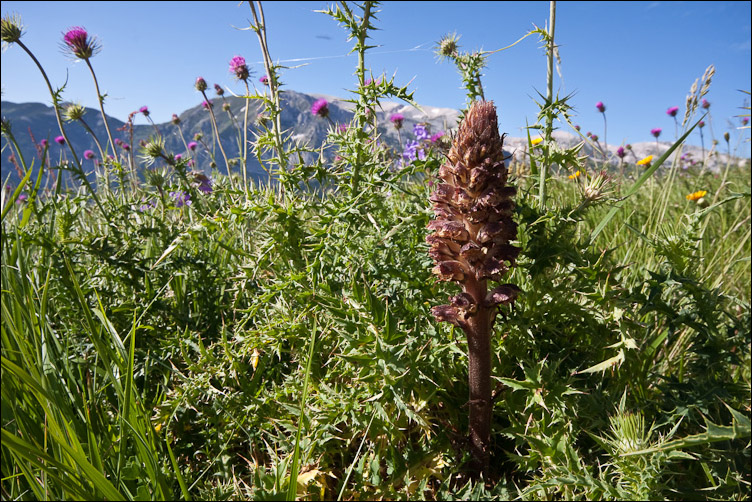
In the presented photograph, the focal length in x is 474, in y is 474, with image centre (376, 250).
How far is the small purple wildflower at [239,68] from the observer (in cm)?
367

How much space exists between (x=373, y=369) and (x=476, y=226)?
57cm

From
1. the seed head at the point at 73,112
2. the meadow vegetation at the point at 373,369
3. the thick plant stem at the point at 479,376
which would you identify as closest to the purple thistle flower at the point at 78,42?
the seed head at the point at 73,112

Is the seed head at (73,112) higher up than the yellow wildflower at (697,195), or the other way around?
the seed head at (73,112)

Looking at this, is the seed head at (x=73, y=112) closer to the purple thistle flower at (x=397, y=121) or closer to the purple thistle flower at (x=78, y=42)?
the purple thistle flower at (x=78, y=42)

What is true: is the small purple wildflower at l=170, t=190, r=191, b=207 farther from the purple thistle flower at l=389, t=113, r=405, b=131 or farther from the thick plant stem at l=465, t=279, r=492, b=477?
the purple thistle flower at l=389, t=113, r=405, b=131

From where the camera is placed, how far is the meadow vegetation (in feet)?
4.52

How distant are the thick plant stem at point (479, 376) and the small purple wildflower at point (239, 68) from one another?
2988 mm

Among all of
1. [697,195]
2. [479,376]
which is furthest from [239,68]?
[697,195]

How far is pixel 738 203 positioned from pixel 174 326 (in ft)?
20.9

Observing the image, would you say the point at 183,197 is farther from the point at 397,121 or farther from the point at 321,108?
the point at 397,121

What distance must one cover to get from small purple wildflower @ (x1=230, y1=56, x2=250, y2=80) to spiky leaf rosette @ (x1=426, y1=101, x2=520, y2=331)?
9.27 ft

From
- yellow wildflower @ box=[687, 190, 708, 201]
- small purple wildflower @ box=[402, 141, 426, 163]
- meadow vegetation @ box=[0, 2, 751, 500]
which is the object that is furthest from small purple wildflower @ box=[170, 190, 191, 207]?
yellow wildflower @ box=[687, 190, 708, 201]

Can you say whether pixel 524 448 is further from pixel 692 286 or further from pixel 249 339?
pixel 249 339

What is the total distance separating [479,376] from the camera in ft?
4.80
